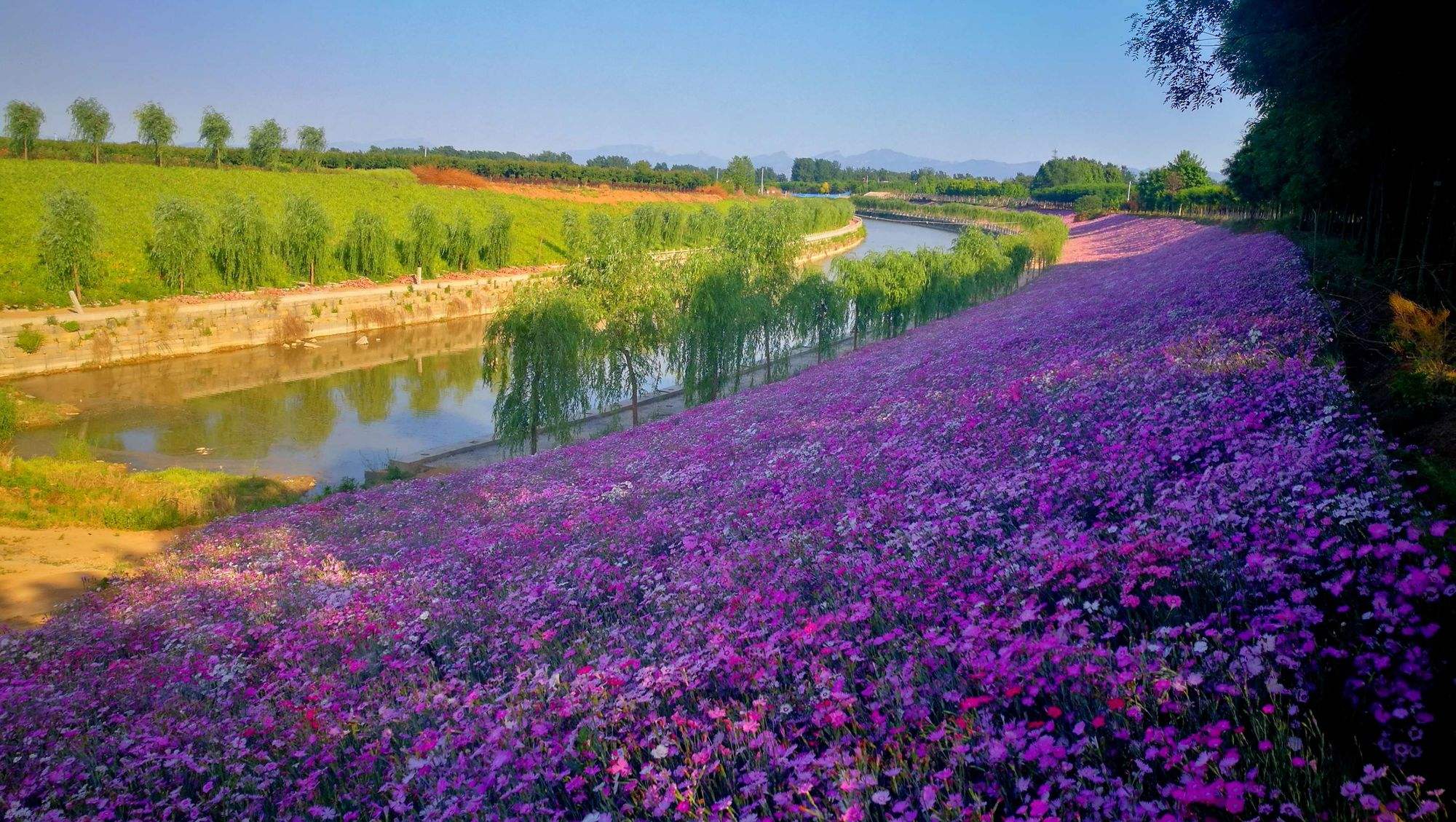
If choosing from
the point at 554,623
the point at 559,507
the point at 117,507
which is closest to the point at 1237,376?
the point at 554,623

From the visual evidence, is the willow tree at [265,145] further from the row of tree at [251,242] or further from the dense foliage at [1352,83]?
the dense foliage at [1352,83]

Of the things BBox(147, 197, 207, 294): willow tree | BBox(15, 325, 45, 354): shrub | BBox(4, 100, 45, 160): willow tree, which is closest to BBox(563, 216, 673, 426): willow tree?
BBox(15, 325, 45, 354): shrub

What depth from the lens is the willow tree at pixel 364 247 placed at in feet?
212

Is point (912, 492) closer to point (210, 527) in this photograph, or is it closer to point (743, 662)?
point (743, 662)

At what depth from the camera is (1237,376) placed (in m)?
9.65

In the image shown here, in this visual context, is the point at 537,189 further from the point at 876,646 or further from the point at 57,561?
the point at 876,646

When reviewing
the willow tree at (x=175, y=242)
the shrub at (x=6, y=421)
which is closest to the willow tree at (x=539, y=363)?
the shrub at (x=6, y=421)

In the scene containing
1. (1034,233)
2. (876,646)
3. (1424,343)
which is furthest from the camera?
(1034,233)

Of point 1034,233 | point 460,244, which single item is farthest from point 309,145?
point 1034,233

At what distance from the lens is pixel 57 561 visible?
1925 cm

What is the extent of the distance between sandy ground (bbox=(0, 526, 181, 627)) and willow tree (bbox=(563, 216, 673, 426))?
47.1 ft

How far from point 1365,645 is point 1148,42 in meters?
13.1

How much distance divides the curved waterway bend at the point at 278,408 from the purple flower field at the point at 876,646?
2127 cm

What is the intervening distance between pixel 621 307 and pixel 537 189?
317 ft
